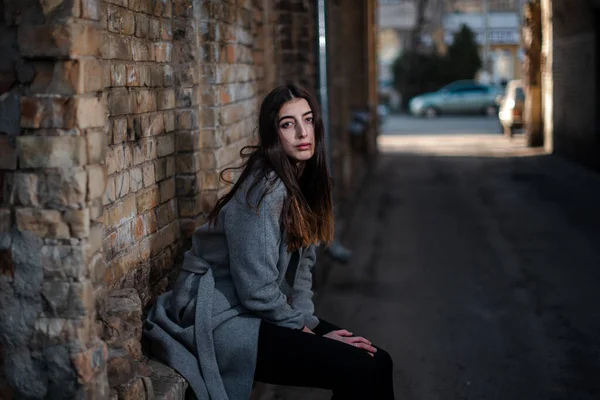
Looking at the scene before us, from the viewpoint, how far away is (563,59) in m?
18.3

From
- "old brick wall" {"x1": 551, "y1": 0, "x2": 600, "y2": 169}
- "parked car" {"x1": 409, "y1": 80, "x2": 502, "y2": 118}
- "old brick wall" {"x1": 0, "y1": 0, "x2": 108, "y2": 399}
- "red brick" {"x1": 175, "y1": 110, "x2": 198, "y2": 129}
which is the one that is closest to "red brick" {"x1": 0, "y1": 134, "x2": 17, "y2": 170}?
"old brick wall" {"x1": 0, "y1": 0, "x2": 108, "y2": 399}

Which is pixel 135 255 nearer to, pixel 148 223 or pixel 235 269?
pixel 148 223

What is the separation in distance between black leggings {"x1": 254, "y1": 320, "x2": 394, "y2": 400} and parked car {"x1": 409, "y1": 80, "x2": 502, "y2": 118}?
119ft

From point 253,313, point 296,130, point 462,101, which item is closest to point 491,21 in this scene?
point 462,101

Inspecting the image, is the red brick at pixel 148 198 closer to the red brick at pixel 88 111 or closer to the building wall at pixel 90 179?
the building wall at pixel 90 179

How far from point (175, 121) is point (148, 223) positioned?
0.66 m

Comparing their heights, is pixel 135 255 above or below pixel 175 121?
below

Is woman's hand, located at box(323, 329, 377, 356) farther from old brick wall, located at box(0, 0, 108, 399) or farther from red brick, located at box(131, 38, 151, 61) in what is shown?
red brick, located at box(131, 38, 151, 61)

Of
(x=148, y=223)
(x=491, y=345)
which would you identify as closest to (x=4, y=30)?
(x=148, y=223)

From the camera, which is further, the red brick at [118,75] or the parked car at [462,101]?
the parked car at [462,101]

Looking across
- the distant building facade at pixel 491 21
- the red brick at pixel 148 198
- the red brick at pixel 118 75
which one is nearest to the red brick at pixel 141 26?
the red brick at pixel 118 75

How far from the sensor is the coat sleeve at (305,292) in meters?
3.92

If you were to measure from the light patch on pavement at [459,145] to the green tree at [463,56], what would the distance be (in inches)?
571

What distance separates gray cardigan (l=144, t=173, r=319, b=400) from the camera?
11.6 ft
